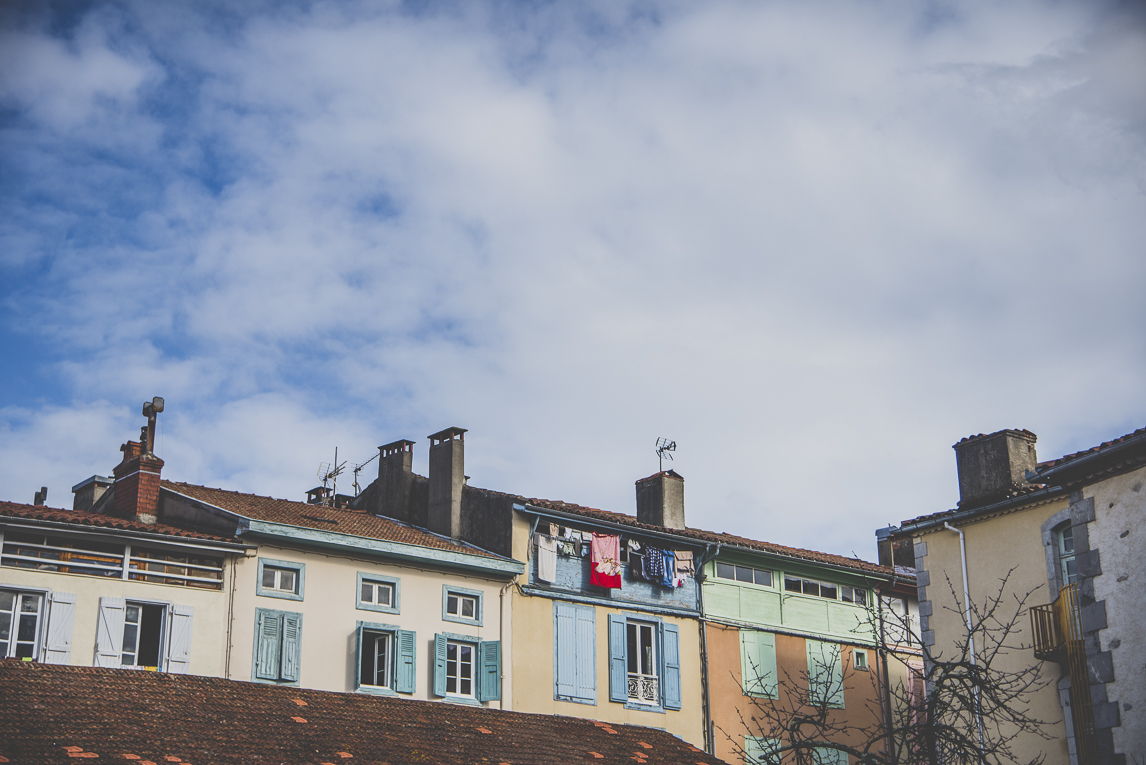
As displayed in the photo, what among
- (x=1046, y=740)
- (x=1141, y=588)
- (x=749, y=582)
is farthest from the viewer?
(x=749, y=582)

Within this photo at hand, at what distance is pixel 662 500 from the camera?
94.7 feet

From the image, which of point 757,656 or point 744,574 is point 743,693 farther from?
point 744,574

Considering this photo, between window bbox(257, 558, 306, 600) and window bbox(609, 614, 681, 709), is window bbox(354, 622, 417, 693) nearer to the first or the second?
window bbox(257, 558, 306, 600)

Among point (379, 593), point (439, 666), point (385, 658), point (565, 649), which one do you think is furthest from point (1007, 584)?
point (379, 593)

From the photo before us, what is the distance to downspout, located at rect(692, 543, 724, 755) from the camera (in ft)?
87.9

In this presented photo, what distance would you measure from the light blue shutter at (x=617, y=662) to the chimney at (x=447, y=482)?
4064 mm

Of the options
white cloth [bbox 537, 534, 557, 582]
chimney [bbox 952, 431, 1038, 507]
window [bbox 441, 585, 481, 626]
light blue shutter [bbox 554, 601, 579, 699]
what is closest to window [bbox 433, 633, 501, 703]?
window [bbox 441, 585, 481, 626]

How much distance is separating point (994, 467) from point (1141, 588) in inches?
239

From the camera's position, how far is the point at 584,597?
86.2 ft

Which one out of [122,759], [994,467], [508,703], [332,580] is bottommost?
[122,759]

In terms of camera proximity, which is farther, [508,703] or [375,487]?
[375,487]

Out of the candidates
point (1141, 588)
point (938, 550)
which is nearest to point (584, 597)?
point (938, 550)

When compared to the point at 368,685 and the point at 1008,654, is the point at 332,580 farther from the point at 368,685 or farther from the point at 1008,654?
the point at 1008,654

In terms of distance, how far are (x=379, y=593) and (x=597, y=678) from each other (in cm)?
542
